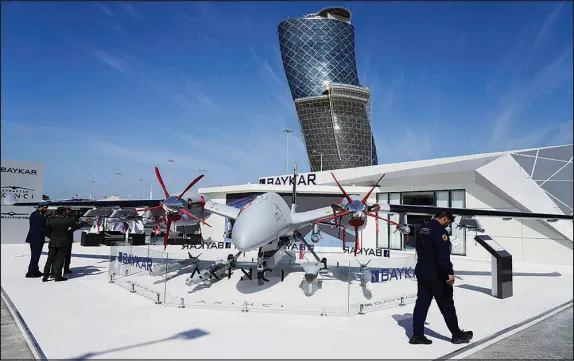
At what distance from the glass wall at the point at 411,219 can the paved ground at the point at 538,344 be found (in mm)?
16435

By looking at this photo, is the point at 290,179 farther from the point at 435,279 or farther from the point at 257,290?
the point at 435,279

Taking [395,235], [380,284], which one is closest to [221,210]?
Answer: [380,284]

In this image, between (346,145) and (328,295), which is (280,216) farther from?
(346,145)

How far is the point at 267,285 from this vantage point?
11.5m

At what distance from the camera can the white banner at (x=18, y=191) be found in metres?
24.8

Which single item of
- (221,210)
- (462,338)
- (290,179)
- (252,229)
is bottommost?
(462,338)

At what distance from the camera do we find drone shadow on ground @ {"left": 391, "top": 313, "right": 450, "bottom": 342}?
22.8ft

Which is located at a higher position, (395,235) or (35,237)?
(35,237)

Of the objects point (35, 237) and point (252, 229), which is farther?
point (35, 237)

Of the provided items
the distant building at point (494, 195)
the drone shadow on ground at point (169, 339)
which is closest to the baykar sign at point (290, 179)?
the distant building at point (494, 195)

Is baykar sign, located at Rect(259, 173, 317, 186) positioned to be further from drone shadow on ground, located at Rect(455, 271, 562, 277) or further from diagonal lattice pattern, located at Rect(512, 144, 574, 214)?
diagonal lattice pattern, located at Rect(512, 144, 574, 214)

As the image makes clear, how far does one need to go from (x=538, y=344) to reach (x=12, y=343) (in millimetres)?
9755

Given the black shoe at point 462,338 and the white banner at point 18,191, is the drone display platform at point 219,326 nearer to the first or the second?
the black shoe at point 462,338

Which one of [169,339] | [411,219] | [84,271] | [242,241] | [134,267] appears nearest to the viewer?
[169,339]
